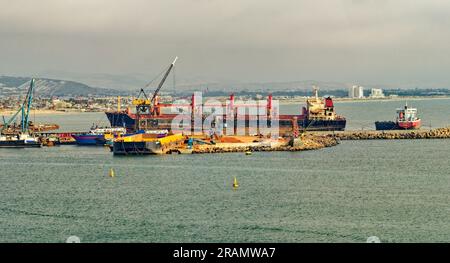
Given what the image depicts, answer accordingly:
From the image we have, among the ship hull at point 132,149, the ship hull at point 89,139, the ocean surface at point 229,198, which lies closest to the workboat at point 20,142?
the ship hull at point 89,139

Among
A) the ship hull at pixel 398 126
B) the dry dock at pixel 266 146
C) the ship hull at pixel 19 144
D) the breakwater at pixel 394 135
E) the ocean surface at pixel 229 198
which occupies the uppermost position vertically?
the ship hull at pixel 398 126

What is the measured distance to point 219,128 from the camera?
55.6 meters

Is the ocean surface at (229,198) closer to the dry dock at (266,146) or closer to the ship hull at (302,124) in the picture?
the dry dock at (266,146)

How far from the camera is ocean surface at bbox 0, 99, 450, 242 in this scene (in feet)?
55.3

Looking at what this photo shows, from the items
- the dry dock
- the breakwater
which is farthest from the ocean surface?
the breakwater

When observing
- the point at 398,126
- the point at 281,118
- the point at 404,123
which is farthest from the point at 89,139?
the point at 404,123

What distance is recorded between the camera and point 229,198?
73.0ft

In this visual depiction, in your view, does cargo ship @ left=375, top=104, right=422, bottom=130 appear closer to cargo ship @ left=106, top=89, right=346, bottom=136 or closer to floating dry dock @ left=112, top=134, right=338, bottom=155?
cargo ship @ left=106, top=89, right=346, bottom=136

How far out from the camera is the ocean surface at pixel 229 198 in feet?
55.3

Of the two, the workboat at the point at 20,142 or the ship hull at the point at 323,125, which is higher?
the ship hull at the point at 323,125

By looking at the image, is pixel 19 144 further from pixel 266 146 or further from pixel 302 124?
pixel 302 124

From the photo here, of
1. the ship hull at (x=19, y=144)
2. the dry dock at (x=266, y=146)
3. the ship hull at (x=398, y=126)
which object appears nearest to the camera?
the dry dock at (x=266, y=146)

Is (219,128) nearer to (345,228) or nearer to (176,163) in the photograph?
(176,163)
